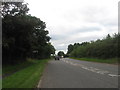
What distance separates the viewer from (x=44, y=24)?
170ft

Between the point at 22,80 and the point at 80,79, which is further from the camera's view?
the point at 80,79

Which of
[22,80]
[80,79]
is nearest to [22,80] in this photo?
[22,80]

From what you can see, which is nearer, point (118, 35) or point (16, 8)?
point (16, 8)

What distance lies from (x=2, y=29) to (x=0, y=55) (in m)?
4.53

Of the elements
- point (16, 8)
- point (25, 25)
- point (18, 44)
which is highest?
point (16, 8)

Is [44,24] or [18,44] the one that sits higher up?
[44,24]

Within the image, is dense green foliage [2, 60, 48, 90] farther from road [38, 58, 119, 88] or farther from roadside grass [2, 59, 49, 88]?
road [38, 58, 119, 88]

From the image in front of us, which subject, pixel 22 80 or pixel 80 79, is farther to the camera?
pixel 80 79

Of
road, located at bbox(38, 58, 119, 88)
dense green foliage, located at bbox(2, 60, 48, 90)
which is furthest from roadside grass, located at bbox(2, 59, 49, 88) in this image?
road, located at bbox(38, 58, 119, 88)

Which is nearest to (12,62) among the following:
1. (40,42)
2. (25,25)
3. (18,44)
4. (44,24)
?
(18,44)

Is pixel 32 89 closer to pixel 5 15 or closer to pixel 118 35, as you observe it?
pixel 5 15

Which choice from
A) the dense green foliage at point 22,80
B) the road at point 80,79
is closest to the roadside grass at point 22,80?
the dense green foliage at point 22,80

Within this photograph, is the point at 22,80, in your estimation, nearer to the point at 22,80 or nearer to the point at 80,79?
the point at 22,80

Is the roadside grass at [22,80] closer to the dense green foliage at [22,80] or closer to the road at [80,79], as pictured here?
the dense green foliage at [22,80]
